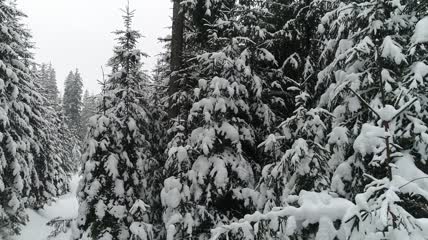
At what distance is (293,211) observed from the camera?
363 centimetres

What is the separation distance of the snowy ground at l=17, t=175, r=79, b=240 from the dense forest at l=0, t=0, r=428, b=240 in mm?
9158

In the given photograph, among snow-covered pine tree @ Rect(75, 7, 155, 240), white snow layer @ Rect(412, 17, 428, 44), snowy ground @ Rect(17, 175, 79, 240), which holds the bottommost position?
snowy ground @ Rect(17, 175, 79, 240)

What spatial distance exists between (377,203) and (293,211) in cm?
74

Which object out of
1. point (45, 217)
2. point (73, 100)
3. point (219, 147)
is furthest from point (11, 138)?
point (73, 100)

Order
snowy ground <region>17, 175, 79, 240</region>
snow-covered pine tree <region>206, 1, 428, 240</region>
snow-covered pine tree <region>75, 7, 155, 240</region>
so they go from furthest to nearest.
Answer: snowy ground <region>17, 175, 79, 240</region>
snow-covered pine tree <region>75, 7, 155, 240</region>
snow-covered pine tree <region>206, 1, 428, 240</region>

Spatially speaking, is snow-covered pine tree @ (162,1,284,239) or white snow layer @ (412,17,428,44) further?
snow-covered pine tree @ (162,1,284,239)

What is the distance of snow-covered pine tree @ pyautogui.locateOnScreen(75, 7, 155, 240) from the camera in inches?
405

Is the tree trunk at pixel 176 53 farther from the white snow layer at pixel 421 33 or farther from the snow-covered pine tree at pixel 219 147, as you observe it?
the white snow layer at pixel 421 33

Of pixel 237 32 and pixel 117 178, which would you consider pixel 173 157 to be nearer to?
pixel 117 178

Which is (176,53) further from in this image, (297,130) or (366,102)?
(366,102)

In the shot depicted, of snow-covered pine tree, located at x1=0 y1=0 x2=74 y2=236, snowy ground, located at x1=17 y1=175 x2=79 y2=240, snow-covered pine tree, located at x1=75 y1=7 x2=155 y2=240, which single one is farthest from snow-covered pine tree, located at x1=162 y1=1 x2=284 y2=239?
snowy ground, located at x1=17 y1=175 x2=79 y2=240

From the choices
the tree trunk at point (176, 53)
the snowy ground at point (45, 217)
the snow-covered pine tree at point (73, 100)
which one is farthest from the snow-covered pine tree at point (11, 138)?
the snow-covered pine tree at point (73, 100)

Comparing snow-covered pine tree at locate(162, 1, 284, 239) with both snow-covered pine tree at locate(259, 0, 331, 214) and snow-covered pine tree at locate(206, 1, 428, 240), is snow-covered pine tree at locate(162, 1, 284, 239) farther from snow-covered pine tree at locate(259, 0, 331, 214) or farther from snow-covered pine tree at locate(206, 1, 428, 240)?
snow-covered pine tree at locate(206, 1, 428, 240)

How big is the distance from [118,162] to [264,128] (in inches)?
152
